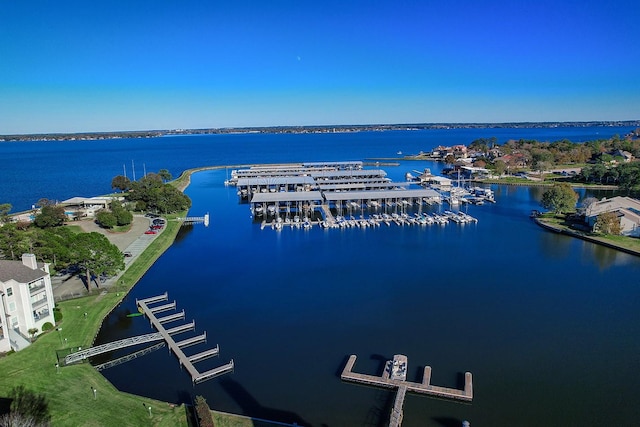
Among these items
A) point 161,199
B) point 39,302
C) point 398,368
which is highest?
point 161,199

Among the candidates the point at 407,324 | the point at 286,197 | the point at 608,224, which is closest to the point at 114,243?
the point at 286,197

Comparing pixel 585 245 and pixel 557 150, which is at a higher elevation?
pixel 557 150

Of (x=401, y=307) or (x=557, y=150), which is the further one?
(x=557, y=150)

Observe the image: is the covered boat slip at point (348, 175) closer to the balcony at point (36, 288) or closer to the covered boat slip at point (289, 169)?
the covered boat slip at point (289, 169)

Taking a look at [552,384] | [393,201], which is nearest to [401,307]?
[552,384]

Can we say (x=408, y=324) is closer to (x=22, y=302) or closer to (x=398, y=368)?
(x=398, y=368)

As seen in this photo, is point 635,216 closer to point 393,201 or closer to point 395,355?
point 393,201

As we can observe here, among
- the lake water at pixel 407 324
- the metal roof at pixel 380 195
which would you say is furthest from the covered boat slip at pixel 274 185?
the lake water at pixel 407 324
